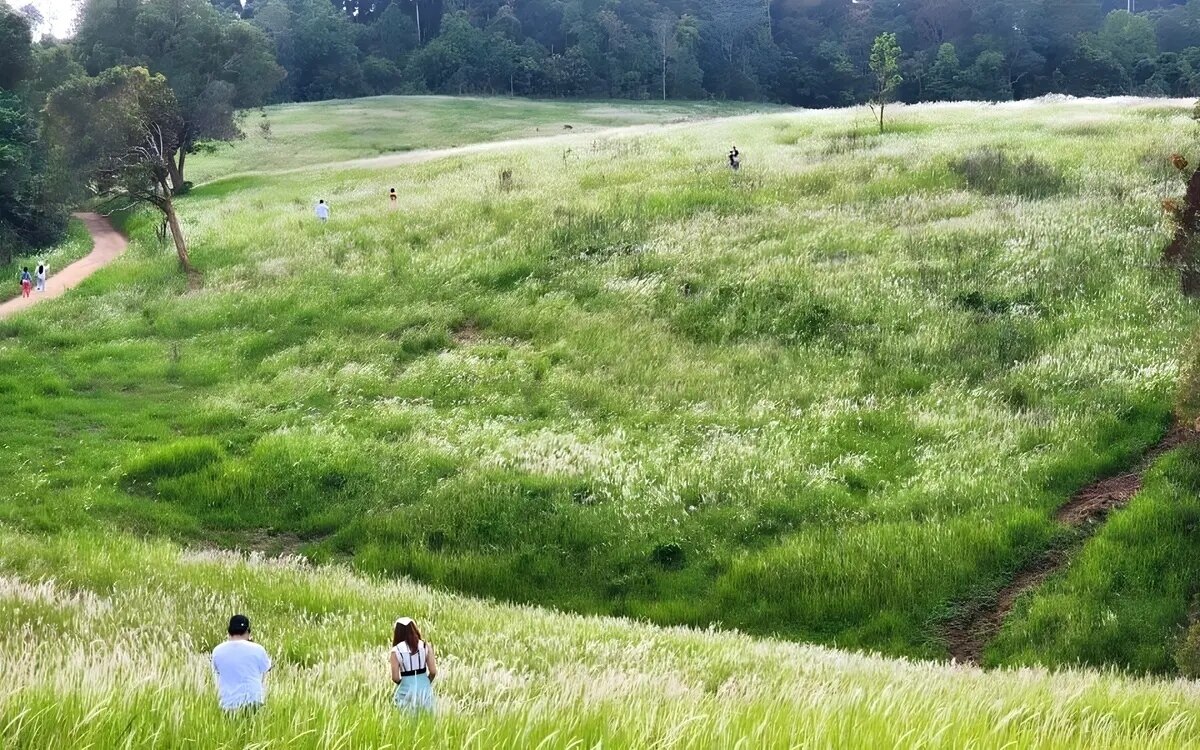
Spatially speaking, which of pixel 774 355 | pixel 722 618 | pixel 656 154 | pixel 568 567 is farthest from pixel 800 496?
pixel 656 154

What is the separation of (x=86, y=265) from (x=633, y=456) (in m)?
32.6

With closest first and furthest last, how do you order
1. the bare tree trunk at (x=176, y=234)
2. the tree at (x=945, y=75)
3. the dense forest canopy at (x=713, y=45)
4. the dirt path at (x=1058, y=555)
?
the dirt path at (x=1058, y=555) < the bare tree trunk at (x=176, y=234) < the tree at (x=945, y=75) < the dense forest canopy at (x=713, y=45)

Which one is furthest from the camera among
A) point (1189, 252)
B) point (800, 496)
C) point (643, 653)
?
point (1189, 252)

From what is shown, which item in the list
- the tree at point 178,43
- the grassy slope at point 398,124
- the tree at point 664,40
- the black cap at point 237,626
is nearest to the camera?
the black cap at point 237,626

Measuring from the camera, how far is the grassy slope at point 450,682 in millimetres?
2752

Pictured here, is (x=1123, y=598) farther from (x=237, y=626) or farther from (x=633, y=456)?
(x=237, y=626)

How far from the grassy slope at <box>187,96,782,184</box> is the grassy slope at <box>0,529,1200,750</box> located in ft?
213

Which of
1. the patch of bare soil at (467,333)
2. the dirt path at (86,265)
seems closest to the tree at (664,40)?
the dirt path at (86,265)

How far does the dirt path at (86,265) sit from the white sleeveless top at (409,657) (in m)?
29.3

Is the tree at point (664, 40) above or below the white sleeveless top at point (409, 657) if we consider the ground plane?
above

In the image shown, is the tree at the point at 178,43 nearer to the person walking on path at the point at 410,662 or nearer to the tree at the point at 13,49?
the tree at the point at 13,49

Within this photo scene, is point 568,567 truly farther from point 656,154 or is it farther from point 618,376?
point 656,154

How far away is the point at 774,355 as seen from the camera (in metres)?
21.1

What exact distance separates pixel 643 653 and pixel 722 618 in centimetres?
517
